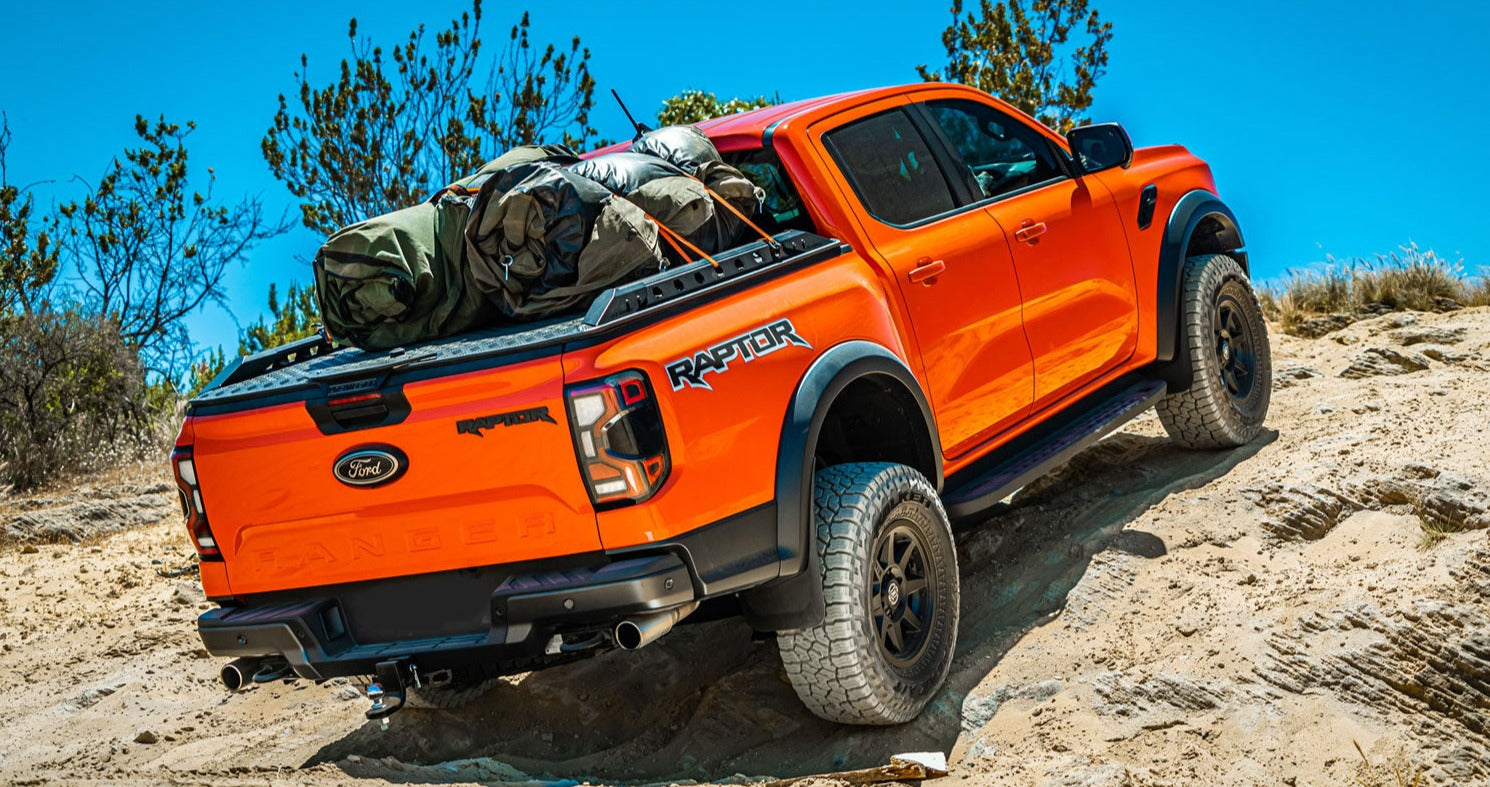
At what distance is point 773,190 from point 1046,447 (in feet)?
5.10

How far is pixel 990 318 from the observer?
529cm

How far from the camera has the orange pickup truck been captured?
12.3 feet

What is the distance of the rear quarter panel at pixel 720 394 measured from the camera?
3748 mm

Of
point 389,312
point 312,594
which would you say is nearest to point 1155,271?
point 389,312

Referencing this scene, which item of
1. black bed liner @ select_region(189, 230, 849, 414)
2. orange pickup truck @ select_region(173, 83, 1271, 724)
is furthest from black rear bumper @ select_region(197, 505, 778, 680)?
black bed liner @ select_region(189, 230, 849, 414)

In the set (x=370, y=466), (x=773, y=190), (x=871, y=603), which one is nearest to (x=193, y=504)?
(x=370, y=466)

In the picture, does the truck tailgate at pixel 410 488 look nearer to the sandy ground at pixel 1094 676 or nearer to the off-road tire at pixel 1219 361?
the sandy ground at pixel 1094 676

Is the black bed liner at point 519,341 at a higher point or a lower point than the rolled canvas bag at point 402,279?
lower

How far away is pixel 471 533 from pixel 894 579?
1448mm

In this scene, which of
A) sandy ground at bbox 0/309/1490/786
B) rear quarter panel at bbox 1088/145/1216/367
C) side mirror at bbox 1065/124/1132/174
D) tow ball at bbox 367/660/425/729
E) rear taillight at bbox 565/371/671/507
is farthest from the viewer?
rear quarter panel at bbox 1088/145/1216/367

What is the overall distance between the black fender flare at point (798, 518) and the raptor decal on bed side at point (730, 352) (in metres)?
0.14

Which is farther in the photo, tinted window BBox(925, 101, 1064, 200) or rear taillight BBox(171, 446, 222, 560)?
tinted window BBox(925, 101, 1064, 200)

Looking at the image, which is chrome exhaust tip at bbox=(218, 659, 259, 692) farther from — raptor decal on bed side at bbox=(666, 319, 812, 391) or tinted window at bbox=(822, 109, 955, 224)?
tinted window at bbox=(822, 109, 955, 224)

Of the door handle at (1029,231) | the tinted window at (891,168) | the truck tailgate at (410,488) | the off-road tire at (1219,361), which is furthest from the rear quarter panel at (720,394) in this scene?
the off-road tire at (1219,361)
